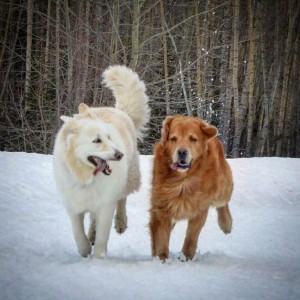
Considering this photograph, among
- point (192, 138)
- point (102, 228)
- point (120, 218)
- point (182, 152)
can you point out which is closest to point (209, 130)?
point (192, 138)

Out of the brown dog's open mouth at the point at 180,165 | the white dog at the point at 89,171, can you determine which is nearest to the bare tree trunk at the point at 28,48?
the white dog at the point at 89,171

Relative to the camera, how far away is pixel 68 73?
12266 mm

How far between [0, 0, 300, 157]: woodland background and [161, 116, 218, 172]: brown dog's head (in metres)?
7.40

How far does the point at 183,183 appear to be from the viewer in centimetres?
367

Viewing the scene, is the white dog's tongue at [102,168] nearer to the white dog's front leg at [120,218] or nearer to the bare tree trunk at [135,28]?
the white dog's front leg at [120,218]

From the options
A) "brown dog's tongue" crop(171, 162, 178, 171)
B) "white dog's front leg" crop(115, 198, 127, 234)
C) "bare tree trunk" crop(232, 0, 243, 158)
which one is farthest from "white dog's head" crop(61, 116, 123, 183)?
"bare tree trunk" crop(232, 0, 243, 158)

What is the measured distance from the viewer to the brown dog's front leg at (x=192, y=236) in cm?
368

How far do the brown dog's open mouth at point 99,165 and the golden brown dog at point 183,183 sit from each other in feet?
1.71

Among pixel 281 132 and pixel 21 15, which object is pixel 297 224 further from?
pixel 21 15

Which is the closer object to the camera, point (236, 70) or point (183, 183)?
point (183, 183)

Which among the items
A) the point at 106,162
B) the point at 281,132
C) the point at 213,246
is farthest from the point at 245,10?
the point at 106,162

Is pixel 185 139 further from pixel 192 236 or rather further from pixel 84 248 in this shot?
pixel 84 248

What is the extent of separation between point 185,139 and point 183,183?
39 cm

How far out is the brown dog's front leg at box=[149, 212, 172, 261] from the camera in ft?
11.8
